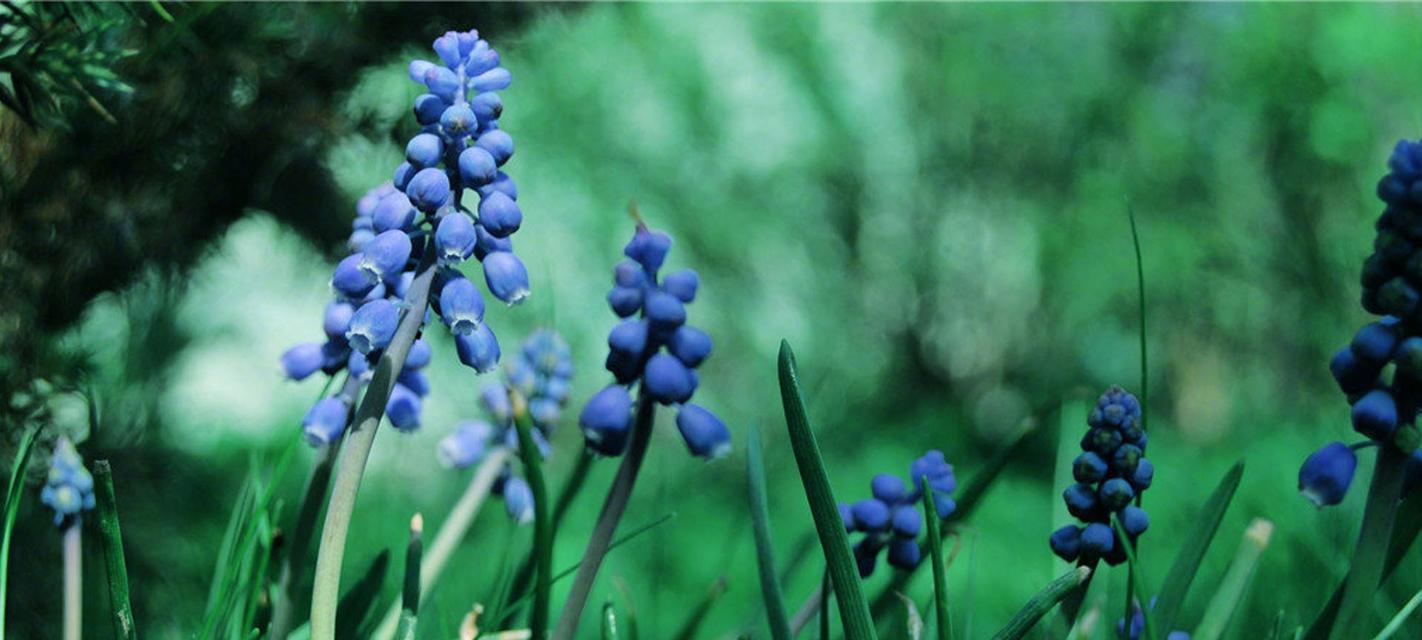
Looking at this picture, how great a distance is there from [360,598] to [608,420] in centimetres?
59

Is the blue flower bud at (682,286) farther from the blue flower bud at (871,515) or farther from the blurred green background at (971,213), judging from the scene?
the blurred green background at (971,213)

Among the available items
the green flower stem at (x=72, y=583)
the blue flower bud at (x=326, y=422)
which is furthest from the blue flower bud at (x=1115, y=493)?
the green flower stem at (x=72, y=583)

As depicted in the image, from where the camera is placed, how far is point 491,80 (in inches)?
42.6

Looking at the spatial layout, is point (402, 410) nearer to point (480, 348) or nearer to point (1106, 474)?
point (480, 348)

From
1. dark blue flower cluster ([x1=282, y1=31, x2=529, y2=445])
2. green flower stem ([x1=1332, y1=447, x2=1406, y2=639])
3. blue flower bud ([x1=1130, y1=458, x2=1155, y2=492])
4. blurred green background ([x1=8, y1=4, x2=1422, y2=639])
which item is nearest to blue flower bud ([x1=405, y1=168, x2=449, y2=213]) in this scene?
dark blue flower cluster ([x1=282, y1=31, x2=529, y2=445])

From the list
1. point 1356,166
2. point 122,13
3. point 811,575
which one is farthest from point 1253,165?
point 122,13

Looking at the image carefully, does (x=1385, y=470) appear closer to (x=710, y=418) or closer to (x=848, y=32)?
(x=710, y=418)

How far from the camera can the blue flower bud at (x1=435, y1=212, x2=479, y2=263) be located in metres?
0.99

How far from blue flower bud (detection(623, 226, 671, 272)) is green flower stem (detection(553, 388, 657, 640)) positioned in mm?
115

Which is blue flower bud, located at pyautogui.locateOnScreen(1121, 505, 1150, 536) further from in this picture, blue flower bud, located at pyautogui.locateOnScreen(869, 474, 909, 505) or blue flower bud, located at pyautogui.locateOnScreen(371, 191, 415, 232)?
blue flower bud, located at pyautogui.locateOnScreen(371, 191, 415, 232)

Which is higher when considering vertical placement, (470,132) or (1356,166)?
(1356,166)

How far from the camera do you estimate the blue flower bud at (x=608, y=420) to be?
111 cm

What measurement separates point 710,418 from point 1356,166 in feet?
26.9

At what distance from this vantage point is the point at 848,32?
368 inches
